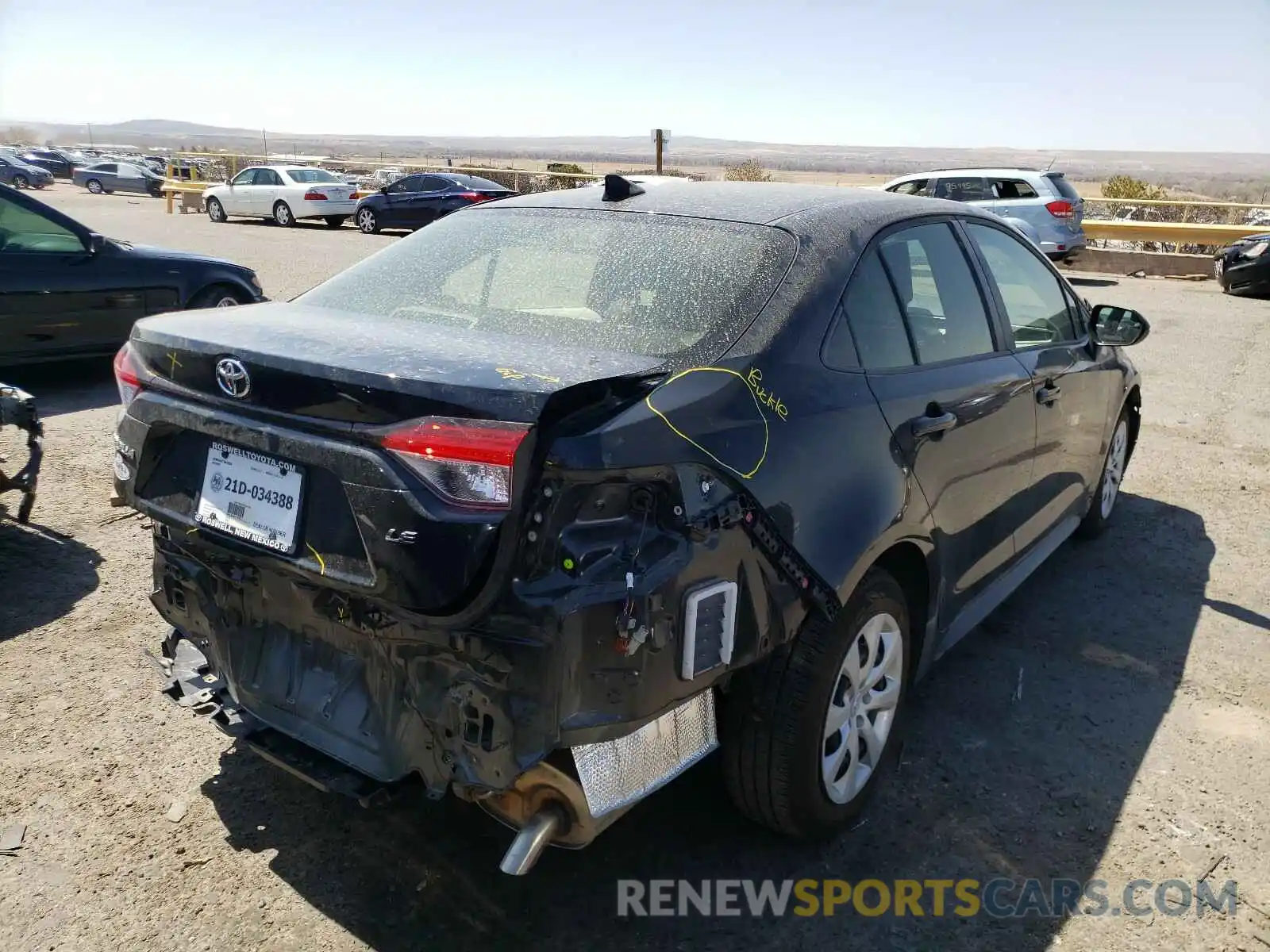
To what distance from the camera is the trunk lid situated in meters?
2.06

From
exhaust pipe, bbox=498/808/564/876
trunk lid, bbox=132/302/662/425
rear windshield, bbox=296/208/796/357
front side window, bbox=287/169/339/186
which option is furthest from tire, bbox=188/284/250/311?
front side window, bbox=287/169/339/186

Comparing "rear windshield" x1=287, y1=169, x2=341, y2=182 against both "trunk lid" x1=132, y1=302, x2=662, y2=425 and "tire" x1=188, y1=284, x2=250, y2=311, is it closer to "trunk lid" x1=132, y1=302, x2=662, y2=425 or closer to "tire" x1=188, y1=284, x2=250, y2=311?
"tire" x1=188, y1=284, x2=250, y2=311

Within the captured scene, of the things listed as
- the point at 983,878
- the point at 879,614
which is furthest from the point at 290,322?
the point at 983,878

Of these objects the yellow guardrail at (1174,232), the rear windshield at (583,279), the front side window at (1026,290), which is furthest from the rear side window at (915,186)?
the rear windshield at (583,279)

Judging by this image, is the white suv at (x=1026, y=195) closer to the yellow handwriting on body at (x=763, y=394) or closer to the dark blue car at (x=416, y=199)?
the dark blue car at (x=416, y=199)

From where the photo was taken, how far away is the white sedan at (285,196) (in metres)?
25.4

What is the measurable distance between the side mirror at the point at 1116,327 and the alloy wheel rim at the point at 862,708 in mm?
2290

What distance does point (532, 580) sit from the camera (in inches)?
80.0

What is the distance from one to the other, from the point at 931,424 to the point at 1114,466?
2.86 m

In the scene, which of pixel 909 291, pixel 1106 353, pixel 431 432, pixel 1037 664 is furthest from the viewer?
pixel 1106 353

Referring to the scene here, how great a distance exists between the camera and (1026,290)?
4027 mm

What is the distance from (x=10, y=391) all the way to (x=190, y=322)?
2.74 metres

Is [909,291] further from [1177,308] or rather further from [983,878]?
[1177,308]

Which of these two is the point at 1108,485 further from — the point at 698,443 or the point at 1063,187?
the point at 1063,187
